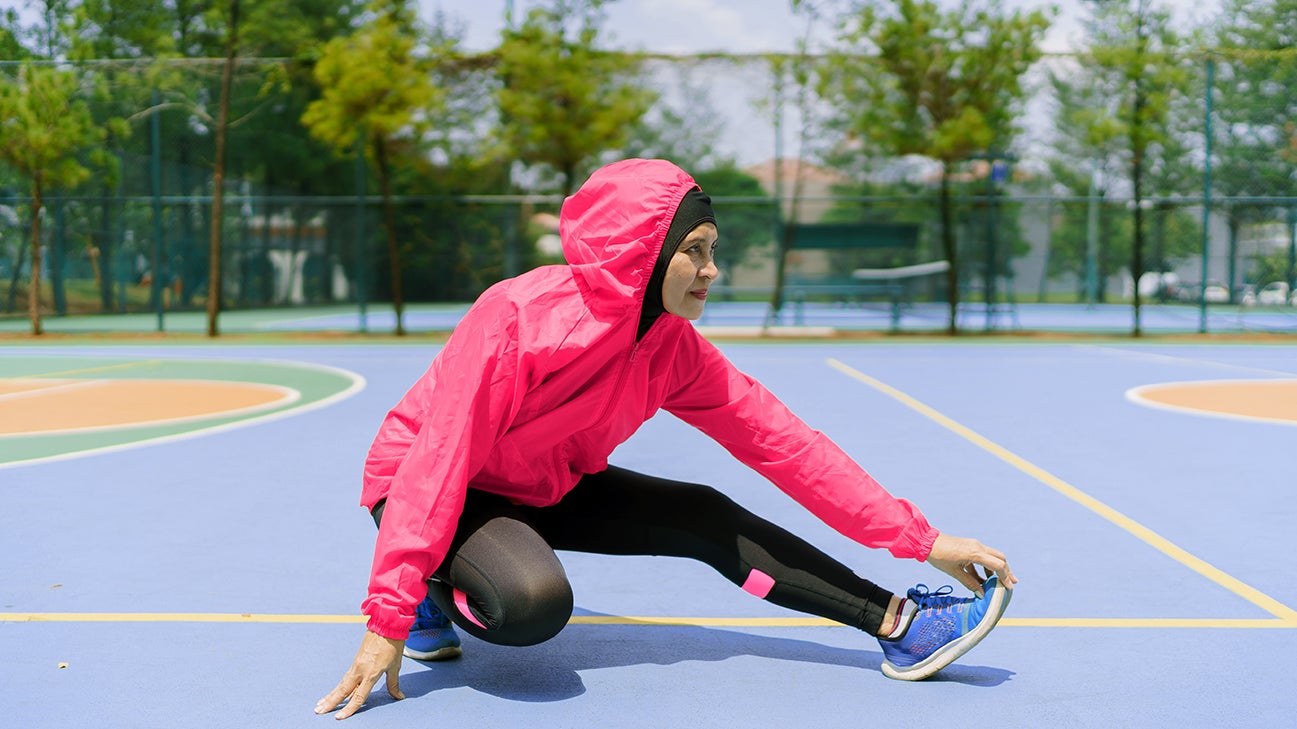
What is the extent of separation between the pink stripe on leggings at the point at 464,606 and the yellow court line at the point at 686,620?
77cm

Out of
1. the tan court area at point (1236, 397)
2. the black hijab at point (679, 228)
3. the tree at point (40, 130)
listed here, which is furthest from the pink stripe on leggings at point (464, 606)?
the tree at point (40, 130)

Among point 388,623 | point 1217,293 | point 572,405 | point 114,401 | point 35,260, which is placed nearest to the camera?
point 388,623

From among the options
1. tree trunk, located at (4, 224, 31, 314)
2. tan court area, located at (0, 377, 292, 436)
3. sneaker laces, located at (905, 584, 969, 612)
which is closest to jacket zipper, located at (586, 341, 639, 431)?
sneaker laces, located at (905, 584, 969, 612)

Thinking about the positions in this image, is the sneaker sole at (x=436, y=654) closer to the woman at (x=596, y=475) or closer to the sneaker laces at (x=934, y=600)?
the woman at (x=596, y=475)

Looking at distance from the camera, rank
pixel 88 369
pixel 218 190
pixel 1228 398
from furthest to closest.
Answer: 1. pixel 218 190
2. pixel 88 369
3. pixel 1228 398

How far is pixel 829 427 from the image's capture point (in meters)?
7.20

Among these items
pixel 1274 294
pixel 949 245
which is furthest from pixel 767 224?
pixel 1274 294

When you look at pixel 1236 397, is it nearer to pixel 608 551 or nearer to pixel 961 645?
pixel 961 645

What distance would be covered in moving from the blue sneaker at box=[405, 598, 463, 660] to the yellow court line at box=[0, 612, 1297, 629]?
0.35m

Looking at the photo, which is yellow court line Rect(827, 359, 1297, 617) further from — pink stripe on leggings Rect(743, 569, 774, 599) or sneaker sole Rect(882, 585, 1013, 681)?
pink stripe on leggings Rect(743, 569, 774, 599)

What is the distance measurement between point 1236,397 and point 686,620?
23.2 ft

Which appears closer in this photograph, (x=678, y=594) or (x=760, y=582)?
(x=760, y=582)

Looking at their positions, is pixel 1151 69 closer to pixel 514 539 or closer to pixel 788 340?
pixel 788 340

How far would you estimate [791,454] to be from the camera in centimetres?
290
